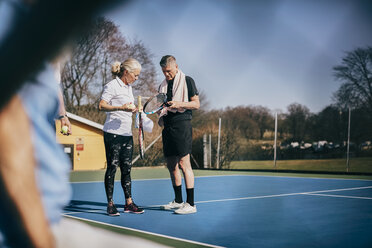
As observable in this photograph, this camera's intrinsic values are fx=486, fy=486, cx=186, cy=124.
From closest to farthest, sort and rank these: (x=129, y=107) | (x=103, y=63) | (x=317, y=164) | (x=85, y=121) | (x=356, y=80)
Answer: (x=356, y=80) → (x=129, y=107) → (x=103, y=63) → (x=85, y=121) → (x=317, y=164)

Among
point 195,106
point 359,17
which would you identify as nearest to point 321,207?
point 195,106

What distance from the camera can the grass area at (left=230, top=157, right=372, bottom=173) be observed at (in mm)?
9867

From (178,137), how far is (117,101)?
0.54 m

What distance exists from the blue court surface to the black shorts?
49 cm

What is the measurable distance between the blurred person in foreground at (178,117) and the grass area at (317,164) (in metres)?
6.52

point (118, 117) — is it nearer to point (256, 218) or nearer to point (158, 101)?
point (158, 101)

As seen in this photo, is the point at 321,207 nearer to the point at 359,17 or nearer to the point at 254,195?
the point at 254,195

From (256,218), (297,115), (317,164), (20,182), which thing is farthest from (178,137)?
(317,164)

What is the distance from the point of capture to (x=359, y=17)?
0.68 m

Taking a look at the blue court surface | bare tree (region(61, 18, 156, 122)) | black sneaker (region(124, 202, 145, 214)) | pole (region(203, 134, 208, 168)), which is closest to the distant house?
pole (region(203, 134, 208, 168))

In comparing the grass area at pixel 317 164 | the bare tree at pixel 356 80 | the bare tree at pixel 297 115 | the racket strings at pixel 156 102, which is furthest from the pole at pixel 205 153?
the bare tree at pixel 356 80

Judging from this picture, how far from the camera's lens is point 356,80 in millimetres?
862

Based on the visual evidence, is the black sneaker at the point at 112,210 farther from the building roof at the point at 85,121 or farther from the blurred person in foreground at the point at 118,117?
the building roof at the point at 85,121

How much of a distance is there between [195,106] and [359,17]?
2892 millimetres
